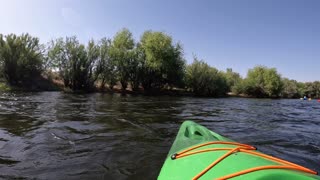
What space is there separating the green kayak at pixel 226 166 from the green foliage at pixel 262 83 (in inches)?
2100

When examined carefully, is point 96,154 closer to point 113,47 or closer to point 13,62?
point 13,62

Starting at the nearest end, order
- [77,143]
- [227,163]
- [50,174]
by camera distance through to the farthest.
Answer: [227,163] < [50,174] < [77,143]

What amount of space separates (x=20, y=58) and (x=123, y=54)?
12.4 metres

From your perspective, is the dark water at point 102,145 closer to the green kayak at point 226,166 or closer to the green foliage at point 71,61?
the green kayak at point 226,166

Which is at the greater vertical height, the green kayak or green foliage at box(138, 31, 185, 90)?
green foliage at box(138, 31, 185, 90)

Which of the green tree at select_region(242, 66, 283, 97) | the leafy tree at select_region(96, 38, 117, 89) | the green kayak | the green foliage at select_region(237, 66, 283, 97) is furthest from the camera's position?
the green tree at select_region(242, 66, 283, 97)

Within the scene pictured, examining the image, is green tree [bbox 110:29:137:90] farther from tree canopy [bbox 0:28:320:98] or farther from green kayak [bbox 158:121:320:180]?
green kayak [bbox 158:121:320:180]

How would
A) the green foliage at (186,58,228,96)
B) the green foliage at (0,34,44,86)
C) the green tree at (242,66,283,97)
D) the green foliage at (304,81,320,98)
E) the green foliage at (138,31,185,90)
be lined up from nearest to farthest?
the green foliage at (0,34,44,86) → the green foliage at (138,31,185,90) → the green foliage at (186,58,228,96) → the green tree at (242,66,283,97) → the green foliage at (304,81,320,98)

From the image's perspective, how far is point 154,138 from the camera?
7199 mm

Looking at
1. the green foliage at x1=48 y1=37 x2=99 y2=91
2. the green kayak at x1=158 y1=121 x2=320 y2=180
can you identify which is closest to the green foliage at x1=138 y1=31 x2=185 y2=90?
the green foliage at x1=48 y1=37 x2=99 y2=91

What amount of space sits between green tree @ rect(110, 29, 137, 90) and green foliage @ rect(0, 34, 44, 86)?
30.1 ft

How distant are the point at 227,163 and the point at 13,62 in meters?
30.6

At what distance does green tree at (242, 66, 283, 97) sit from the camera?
183ft

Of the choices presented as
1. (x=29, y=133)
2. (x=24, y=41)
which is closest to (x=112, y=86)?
(x=24, y=41)
